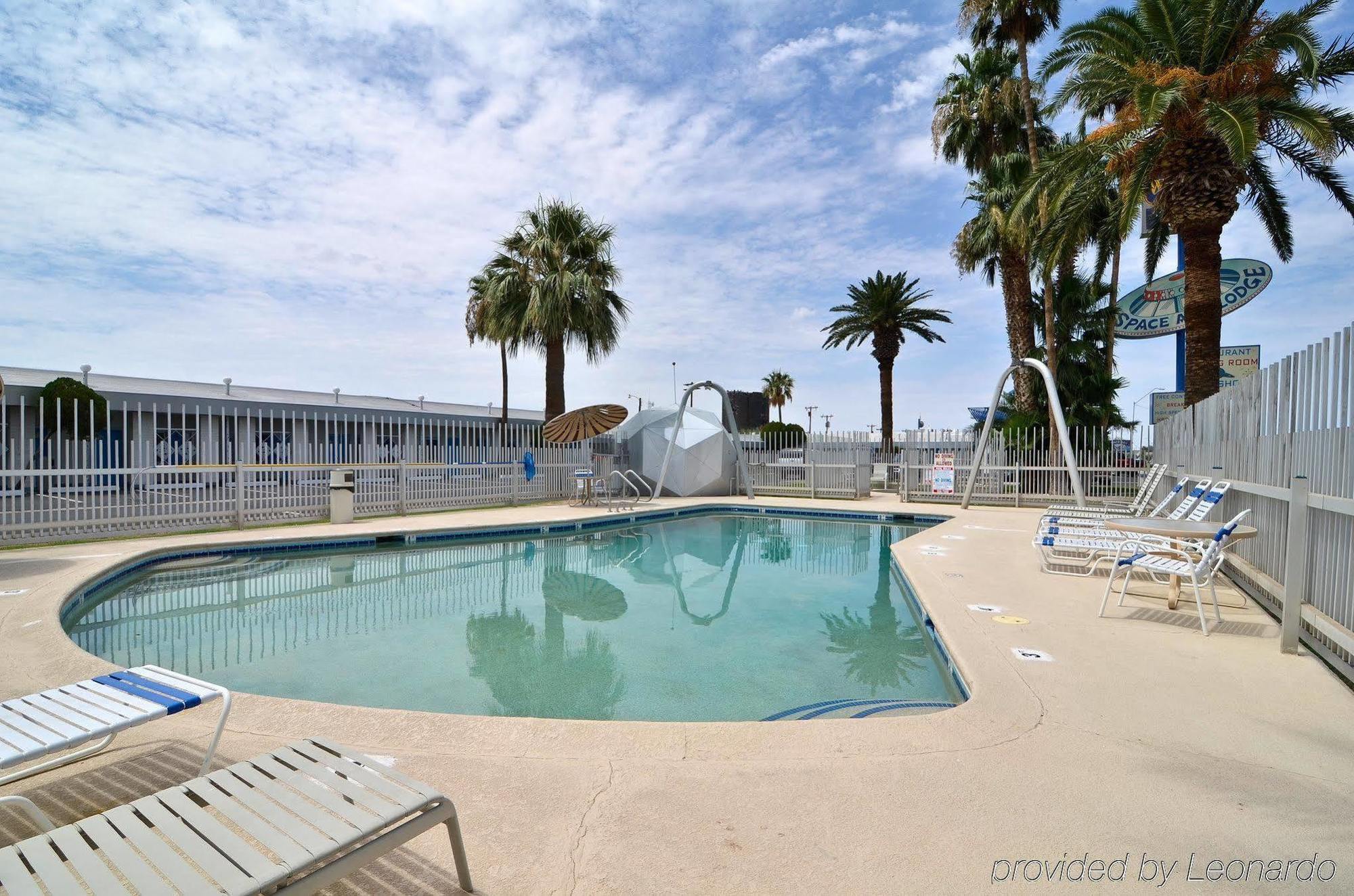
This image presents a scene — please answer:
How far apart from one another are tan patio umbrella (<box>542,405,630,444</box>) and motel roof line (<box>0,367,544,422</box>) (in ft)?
31.9

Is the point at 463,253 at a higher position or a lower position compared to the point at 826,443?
higher

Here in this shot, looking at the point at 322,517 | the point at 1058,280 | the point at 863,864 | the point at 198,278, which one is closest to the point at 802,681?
the point at 863,864

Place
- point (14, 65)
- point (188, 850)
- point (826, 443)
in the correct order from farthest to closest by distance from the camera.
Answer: point (826, 443) < point (14, 65) < point (188, 850)

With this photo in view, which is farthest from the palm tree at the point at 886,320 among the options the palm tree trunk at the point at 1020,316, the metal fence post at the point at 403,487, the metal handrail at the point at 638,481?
the metal fence post at the point at 403,487

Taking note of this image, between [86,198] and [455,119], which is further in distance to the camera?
[455,119]

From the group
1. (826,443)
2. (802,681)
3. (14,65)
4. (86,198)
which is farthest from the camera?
(826,443)

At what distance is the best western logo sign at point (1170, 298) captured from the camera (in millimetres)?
22375

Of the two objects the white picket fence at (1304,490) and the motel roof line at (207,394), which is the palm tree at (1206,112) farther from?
the motel roof line at (207,394)

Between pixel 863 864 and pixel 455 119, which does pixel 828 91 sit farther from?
pixel 863 864

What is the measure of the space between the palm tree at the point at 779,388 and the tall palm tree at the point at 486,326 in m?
38.5

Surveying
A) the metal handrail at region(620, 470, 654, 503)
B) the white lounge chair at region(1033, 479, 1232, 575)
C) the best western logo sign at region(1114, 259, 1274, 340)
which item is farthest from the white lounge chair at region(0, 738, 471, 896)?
the best western logo sign at region(1114, 259, 1274, 340)

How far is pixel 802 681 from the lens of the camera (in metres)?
5.09

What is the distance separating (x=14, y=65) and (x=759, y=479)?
59.2ft

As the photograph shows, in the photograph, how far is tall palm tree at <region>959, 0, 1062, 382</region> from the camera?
1858 cm
